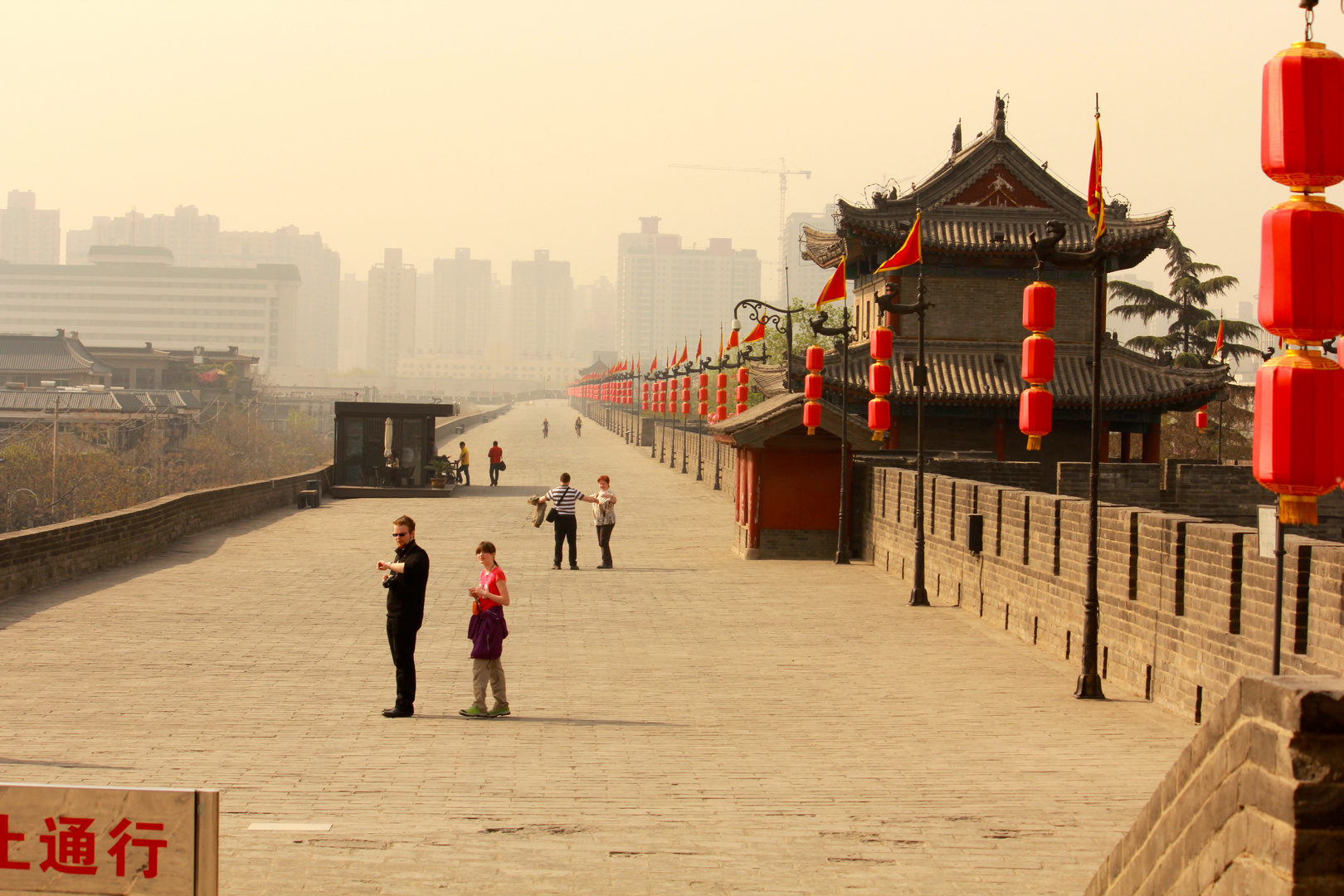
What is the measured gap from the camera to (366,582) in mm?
20406

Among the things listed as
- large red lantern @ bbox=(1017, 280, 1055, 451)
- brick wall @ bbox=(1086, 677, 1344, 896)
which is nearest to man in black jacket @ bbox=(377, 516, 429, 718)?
large red lantern @ bbox=(1017, 280, 1055, 451)

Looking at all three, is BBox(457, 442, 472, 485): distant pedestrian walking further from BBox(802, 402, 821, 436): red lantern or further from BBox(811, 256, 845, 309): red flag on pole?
BBox(802, 402, 821, 436): red lantern

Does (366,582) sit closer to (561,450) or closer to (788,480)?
(788,480)

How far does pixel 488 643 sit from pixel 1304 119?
23.7 ft

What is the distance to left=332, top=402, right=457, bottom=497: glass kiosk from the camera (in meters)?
39.5

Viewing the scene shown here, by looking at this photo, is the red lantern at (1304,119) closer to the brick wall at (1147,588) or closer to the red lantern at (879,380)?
the brick wall at (1147,588)

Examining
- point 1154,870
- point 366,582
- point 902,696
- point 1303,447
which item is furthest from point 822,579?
point 1154,870

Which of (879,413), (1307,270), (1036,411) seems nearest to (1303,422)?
(1307,270)

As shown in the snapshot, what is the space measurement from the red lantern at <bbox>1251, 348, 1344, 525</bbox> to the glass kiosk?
33.5 meters

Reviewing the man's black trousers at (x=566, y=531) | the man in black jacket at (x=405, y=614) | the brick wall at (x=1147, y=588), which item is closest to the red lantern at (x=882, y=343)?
the brick wall at (x=1147, y=588)

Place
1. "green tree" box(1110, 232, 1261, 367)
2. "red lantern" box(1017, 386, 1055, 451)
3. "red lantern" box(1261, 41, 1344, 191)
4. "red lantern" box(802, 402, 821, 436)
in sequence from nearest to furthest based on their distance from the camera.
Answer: "red lantern" box(1261, 41, 1344, 191), "red lantern" box(1017, 386, 1055, 451), "red lantern" box(802, 402, 821, 436), "green tree" box(1110, 232, 1261, 367)

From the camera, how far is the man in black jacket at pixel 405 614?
35.9 feet

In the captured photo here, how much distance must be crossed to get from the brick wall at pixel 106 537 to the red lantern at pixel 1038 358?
13.3m

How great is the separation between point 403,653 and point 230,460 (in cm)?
7355
